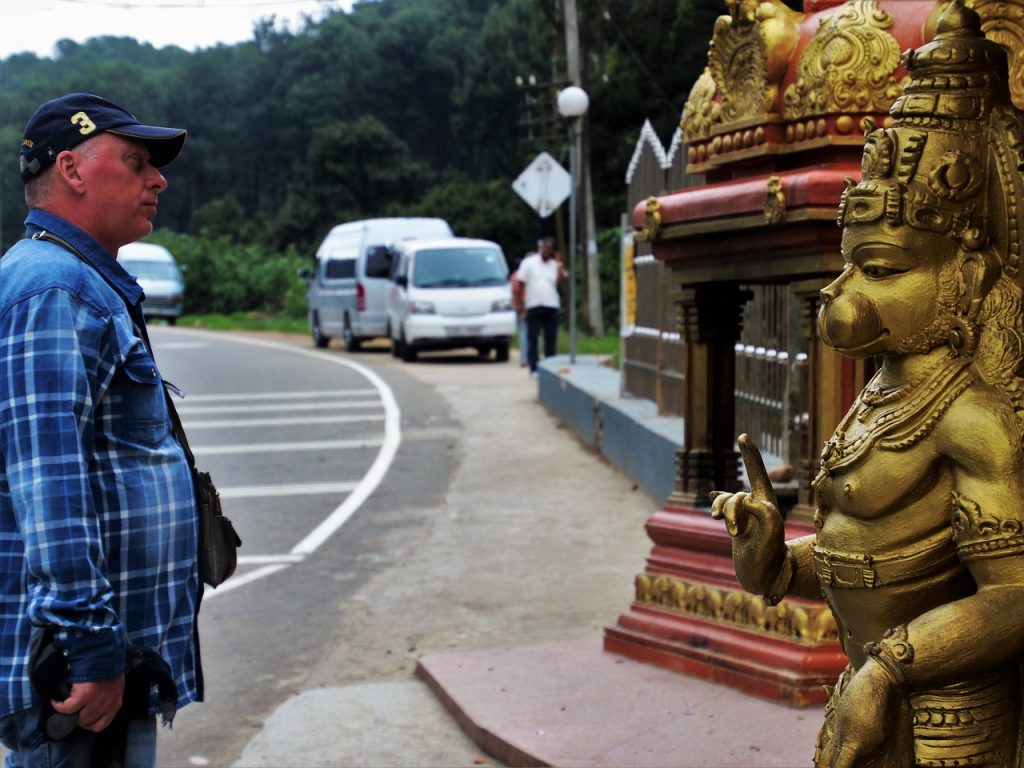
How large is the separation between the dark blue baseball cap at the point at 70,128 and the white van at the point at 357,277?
906 inches

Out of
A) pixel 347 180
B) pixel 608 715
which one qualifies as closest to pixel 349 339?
pixel 608 715

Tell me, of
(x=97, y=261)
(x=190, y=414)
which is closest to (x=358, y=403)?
(x=190, y=414)

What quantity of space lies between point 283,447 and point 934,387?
1160 centimetres

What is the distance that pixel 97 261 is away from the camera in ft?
9.92

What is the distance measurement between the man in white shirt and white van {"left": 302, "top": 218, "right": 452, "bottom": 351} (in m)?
6.96

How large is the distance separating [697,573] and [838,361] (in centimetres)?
104

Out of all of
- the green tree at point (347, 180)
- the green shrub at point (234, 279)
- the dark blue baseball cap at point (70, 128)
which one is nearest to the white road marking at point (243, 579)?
the dark blue baseball cap at point (70, 128)

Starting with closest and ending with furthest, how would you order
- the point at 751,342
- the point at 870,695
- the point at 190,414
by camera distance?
1. the point at 870,695
2. the point at 751,342
3. the point at 190,414

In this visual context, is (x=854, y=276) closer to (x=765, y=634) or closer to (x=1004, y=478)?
(x=1004, y=478)

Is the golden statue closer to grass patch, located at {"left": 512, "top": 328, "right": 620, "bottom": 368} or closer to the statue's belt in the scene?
the statue's belt

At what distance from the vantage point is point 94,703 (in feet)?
8.96

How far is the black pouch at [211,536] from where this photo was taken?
10.5 ft

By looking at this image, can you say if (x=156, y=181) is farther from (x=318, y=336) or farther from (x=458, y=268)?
(x=318, y=336)

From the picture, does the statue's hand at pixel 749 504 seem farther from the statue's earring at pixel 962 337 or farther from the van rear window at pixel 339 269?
the van rear window at pixel 339 269
